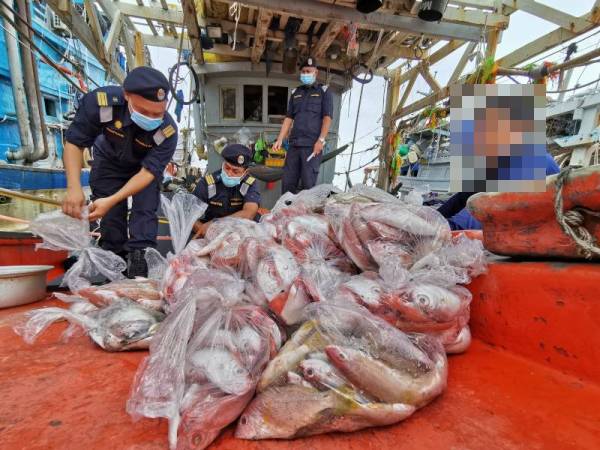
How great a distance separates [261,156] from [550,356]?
213 inches

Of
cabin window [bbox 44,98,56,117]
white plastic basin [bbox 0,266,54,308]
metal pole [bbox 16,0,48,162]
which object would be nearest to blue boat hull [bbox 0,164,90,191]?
metal pole [bbox 16,0,48,162]

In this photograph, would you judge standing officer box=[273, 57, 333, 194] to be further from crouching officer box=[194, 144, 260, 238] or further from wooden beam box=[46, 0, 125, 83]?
wooden beam box=[46, 0, 125, 83]

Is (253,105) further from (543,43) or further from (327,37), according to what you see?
(543,43)

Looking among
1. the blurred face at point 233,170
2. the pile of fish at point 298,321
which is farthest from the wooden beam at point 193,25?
the pile of fish at point 298,321

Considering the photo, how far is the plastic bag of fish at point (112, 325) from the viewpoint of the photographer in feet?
4.46

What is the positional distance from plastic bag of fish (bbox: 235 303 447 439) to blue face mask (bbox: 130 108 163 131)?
187 cm

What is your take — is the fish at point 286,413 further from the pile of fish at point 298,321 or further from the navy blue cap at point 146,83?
the navy blue cap at point 146,83

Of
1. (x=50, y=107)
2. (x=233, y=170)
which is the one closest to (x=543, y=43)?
(x=233, y=170)

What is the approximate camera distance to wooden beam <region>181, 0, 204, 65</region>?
374cm

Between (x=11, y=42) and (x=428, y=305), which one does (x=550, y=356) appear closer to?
(x=428, y=305)

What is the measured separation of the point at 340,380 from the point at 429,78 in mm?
6245

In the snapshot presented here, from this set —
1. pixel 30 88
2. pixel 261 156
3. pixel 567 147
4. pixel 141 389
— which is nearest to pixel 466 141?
pixel 141 389

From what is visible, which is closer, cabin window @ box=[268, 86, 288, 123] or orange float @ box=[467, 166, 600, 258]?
orange float @ box=[467, 166, 600, 258]

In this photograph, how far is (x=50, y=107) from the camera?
1692 cm
